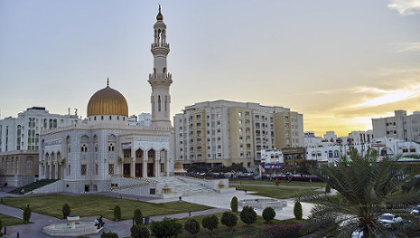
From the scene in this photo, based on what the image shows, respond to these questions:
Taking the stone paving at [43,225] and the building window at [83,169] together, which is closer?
the stone paving at [43,225]

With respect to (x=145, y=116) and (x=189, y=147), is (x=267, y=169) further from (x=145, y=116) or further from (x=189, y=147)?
(x=145, y=116)

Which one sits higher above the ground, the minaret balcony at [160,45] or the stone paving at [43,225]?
the minaret balcony at [160,45]

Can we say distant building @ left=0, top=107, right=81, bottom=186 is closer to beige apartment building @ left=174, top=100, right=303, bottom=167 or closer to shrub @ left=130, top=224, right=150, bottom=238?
beige apartment building @ left=174, top=100, right=303, bottom=167

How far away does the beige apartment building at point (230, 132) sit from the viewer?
85.7 metres

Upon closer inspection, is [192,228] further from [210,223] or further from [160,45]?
[160,45]

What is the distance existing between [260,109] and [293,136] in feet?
36.5

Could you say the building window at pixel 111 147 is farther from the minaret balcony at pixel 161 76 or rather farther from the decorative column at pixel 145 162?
the minaret balcony at pixel 161 76

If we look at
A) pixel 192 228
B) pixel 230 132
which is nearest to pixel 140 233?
pixel 192 228

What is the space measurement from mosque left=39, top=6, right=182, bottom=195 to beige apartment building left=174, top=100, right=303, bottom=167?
30.4 meters

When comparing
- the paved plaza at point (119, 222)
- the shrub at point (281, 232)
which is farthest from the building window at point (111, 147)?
the shrub at point (281, 232)

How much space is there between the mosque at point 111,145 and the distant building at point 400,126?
53.7 m

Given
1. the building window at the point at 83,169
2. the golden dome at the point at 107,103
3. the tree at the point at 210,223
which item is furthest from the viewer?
the golden dome at the point at 107,103

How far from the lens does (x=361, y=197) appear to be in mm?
13805

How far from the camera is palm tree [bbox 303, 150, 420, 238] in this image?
13.2 metres
